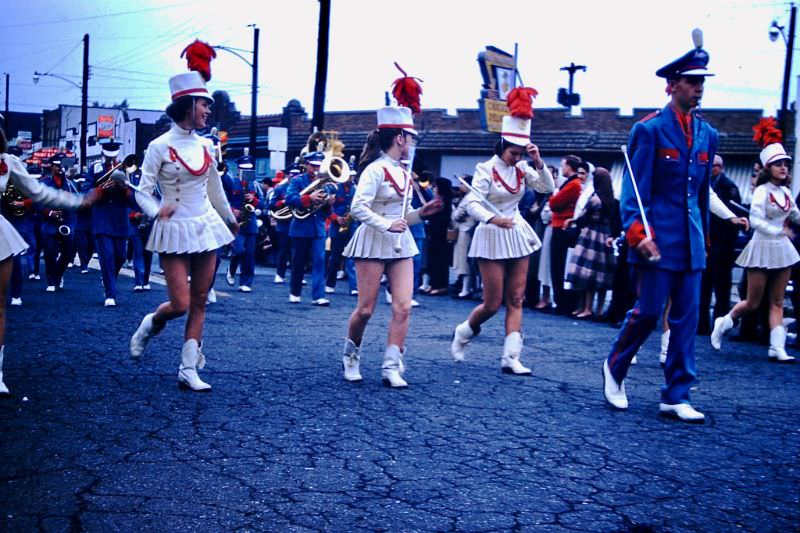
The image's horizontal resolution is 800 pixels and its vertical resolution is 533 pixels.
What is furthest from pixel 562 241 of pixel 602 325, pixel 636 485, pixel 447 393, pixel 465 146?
pixel 465 146

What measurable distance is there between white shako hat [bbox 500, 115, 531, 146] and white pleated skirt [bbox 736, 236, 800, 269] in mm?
2682

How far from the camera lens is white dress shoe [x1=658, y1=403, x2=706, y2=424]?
19.2 feet

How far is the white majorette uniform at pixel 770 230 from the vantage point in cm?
870

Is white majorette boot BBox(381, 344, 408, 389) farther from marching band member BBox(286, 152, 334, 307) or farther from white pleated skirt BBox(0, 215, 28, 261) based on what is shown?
marching band member BBox(286, 152, 334, 307)

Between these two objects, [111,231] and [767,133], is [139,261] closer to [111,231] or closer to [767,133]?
[111,231]

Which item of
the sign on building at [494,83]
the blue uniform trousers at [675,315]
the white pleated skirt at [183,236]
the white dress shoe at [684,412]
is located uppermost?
the sign on building at [494,83]

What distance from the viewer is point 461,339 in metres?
7.90

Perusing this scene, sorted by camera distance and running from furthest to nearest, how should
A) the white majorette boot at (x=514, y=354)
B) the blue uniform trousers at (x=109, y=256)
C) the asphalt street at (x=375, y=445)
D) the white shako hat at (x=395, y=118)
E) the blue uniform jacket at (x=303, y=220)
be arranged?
the blue uniform jacket at (x=303, y=220) < the blue uniform trousers at (x=109, y=256) < the white majorette boot at (x=514, y=354) < the white shako hat at (x=395, y=118) < the asphalt street at (x=375, y=445)

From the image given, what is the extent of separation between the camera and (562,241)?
12.8 m

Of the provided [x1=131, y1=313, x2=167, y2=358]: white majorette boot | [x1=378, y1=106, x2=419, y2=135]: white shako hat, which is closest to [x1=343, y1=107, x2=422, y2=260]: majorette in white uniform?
[x1=378, y1=106, x2=419, y2=135]: white shako hat

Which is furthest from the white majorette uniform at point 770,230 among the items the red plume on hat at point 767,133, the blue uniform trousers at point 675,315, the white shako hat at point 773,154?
the blue uniform trousers at point 675,315

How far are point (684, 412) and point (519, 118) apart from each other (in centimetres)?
269

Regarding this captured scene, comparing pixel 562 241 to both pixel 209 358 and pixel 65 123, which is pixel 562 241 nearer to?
pixel 209 358

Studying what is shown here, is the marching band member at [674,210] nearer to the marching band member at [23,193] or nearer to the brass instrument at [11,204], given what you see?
the marching band member at [23,193]
